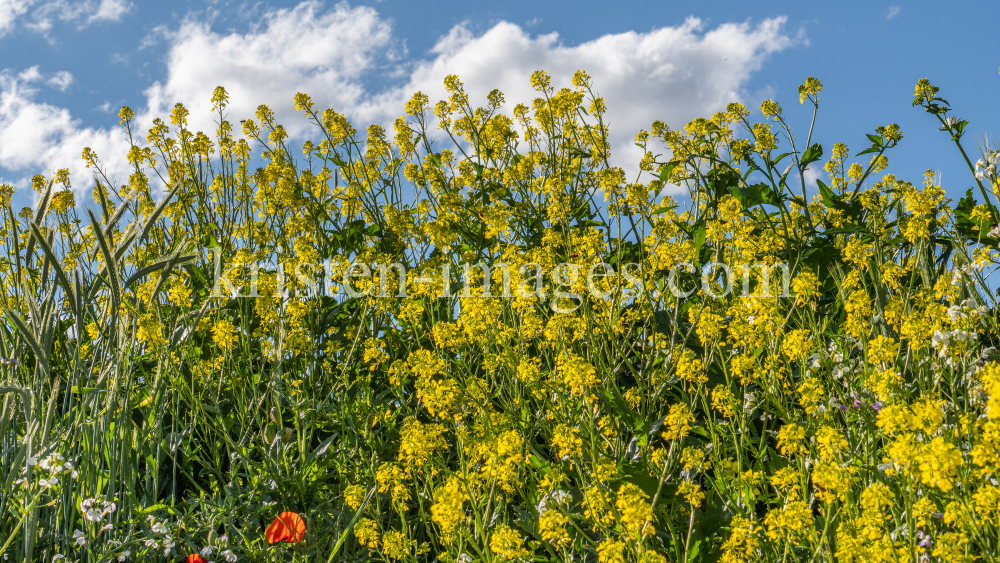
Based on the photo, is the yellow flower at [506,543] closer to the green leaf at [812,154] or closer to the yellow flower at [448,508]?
the yellow flower at [448,508]

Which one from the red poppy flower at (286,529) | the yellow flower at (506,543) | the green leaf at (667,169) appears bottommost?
the red poppy flower at (286,529)

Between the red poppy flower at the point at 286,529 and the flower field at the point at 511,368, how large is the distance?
14mm

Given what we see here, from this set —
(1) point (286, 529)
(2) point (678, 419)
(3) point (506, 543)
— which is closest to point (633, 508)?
(3) point (506, 543)

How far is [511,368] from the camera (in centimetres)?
282

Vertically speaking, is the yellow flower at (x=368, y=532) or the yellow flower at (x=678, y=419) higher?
the yellow flower at (x=678, y=419)

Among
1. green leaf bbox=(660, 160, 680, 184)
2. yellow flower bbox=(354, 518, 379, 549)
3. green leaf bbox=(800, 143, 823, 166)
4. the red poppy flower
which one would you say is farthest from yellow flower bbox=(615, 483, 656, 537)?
green leaf bbox=(800, 143, 823, 166)

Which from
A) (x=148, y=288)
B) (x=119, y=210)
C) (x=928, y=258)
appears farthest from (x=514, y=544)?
(x=928, y=258)

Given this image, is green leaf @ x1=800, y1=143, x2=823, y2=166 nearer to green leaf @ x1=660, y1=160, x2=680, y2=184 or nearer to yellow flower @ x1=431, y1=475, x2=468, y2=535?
green leaf @ x1=660, y1=160, x2=680, y2=184

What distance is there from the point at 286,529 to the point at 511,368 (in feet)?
3.39

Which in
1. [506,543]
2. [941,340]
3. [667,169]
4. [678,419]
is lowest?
[506,543]

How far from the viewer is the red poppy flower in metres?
2.33

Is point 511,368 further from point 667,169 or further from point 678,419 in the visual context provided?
point 667,169

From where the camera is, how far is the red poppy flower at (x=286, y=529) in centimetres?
233

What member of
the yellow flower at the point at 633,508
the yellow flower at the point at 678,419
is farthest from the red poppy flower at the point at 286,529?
the yellow flower at the point at 678,419
